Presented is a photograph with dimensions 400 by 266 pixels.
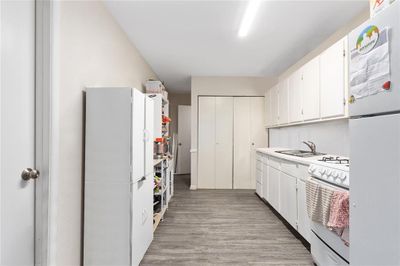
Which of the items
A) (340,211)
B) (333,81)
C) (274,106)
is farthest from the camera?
(274,106)

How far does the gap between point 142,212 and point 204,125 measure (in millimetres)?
3258

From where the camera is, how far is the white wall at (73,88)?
159 centimetres

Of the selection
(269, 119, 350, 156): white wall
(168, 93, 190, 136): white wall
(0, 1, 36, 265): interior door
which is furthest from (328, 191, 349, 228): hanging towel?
(168, 93, 190, 136): white wall

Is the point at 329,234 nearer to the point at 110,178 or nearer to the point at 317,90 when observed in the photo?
the point at 317,90

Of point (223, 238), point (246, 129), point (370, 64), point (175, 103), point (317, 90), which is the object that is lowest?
point (223, 238)

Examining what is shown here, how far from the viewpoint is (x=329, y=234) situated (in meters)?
1.75

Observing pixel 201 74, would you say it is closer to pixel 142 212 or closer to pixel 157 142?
pixel 157 142

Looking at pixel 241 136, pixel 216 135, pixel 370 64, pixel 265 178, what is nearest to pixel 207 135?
pixel 216 135

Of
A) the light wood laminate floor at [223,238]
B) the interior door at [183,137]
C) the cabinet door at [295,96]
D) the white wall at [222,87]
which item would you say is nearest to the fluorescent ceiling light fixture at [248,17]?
the cabinet door at [295,96]

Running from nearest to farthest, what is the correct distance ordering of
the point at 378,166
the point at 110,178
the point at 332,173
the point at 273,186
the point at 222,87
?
1. the point at 378,166
2. the point at 332,173
3. the point at 110,178
4. the point at 273,186
5. the point at 222,87

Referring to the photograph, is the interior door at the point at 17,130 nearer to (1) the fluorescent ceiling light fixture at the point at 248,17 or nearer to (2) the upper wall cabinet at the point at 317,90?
(1) the fluorescent ceiling light fixture at the point at 248,17

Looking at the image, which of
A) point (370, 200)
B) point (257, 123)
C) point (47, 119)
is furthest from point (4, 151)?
point (257, 123)

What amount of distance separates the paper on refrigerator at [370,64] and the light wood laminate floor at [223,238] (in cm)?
178

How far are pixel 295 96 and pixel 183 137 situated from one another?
4.32 m
